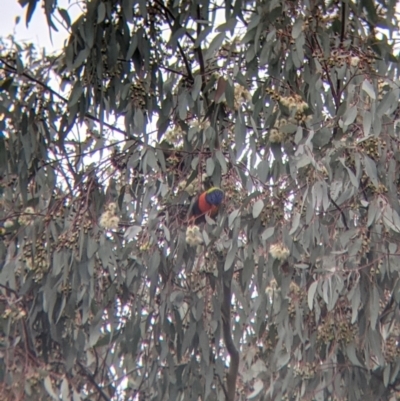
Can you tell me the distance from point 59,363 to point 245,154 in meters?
0.89

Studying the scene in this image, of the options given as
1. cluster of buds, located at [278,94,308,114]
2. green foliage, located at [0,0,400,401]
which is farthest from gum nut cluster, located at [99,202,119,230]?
cluster of buds, located at [278,94,308,114]

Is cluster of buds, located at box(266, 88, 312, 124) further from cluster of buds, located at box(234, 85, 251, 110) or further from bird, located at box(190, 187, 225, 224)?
bird, located at box(190, 187, 225, 224)

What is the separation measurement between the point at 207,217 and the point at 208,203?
94 millimetres

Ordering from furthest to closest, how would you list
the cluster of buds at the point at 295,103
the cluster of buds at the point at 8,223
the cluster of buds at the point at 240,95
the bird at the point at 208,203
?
the cluster of buds at the point at 8,223
the bird at the point at 208,203
the cluster of buds at the point at 240,95
the cluster of buds at the point at 295,103

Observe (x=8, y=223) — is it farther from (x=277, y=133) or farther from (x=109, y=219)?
(x=277, y=133)

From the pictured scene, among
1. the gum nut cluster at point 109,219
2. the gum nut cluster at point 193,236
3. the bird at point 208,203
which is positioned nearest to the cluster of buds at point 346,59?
the bird at point 208,203

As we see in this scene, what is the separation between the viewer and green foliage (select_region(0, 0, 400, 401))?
90.4 inches

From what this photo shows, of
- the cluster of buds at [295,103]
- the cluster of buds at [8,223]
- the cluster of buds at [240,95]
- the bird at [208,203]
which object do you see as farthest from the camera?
the cluster of buds at [8,223]

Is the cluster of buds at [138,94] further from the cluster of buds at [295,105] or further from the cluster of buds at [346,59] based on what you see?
the cluster of buds at [346,59]

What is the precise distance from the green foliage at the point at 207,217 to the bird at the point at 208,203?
2 centimetres

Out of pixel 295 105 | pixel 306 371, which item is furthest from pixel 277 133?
pixel 306 371

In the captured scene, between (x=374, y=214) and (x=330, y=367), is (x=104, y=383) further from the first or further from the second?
(x=374, y=214)

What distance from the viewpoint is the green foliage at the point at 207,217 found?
229cm

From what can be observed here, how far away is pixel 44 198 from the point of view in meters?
2.83
